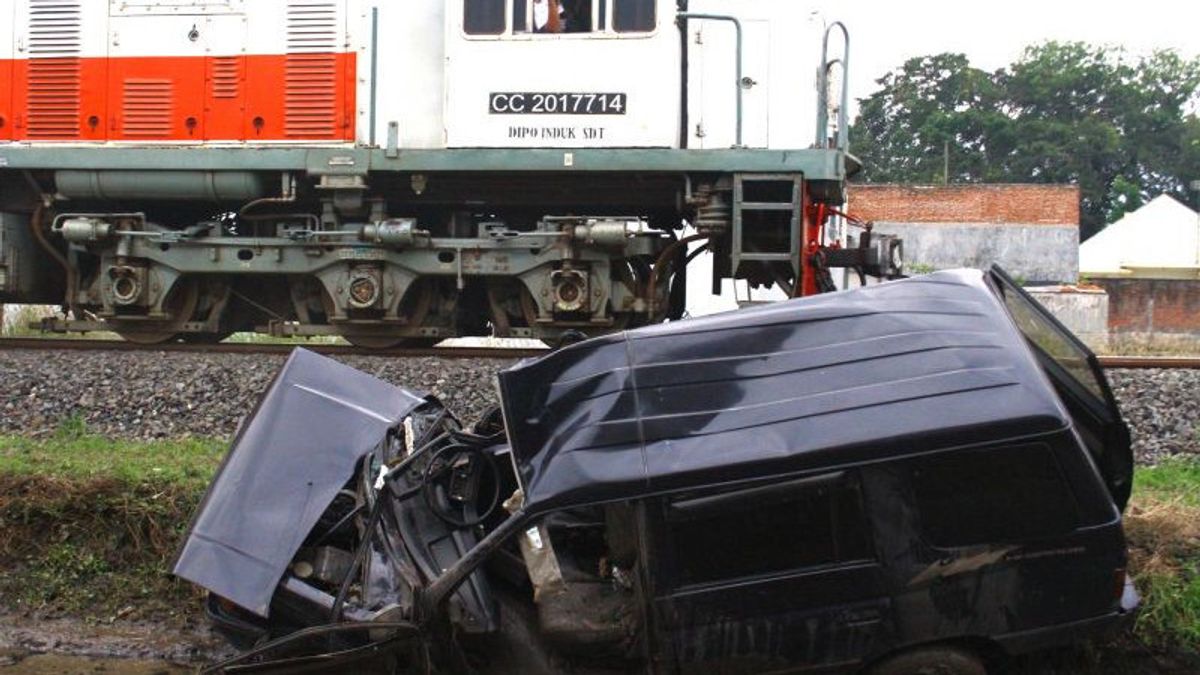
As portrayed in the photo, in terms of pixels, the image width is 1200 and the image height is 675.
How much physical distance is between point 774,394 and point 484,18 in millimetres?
6484

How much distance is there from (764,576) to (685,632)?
33 cm

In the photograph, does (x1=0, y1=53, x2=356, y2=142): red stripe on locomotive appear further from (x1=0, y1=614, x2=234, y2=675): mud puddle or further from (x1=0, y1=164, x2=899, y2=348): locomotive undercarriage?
(x1=0, y1=614, x2=234, y2=675): mud puddle

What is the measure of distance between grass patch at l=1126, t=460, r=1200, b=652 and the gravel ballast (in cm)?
145

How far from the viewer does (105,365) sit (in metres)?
8.18

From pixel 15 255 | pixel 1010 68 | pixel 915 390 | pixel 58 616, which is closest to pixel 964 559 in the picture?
pixel 915 390

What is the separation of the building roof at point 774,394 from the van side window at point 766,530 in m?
0.10

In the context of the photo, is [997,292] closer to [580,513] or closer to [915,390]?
[915,390]

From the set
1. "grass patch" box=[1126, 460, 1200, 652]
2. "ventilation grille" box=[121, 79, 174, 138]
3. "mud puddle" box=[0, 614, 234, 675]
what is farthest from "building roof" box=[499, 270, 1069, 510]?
"ventilation grille" box=[121, 79, 174, 138]

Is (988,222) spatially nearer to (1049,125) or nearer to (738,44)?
(1049,125)

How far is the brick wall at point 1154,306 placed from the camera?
27.8 meters

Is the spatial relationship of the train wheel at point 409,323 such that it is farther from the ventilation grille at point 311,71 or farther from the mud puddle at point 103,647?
the mud puddle at point 103,647

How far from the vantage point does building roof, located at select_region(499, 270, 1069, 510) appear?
3.54 m

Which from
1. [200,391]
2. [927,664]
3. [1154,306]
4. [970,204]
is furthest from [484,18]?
[970,204]

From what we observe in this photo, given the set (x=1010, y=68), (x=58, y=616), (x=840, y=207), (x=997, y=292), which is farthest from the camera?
(x=1010, y=68)
